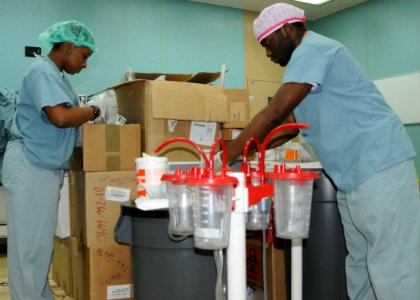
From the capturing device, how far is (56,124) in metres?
1.77

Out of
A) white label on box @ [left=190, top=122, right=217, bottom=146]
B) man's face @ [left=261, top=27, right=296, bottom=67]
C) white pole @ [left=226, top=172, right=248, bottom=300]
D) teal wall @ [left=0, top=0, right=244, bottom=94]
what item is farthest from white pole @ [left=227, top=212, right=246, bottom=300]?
teal wall @ [left=0, top=0, right=244, bottom=94]

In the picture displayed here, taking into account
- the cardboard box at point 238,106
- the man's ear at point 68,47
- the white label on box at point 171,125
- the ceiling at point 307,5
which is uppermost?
the ceiling at point 307,5

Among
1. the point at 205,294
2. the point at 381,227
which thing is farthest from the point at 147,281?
the point at 381,227

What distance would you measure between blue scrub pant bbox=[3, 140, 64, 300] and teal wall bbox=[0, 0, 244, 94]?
2.23 meters

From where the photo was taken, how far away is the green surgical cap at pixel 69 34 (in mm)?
1925

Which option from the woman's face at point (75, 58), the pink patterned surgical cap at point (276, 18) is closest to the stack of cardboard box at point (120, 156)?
the woman's face at point (75, 58)

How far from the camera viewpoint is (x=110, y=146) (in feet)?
6.64

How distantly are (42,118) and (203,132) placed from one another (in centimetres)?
82

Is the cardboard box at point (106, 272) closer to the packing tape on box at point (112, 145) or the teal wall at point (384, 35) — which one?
the packing tape on box at point (112, 145)

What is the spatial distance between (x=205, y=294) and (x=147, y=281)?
0.66ft

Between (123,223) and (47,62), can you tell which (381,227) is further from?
(47,62)

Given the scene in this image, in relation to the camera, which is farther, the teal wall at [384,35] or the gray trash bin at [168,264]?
the teal wall at [384,35]

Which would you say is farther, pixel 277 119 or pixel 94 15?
pixel 94 15

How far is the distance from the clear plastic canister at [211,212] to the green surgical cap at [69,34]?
134cm
